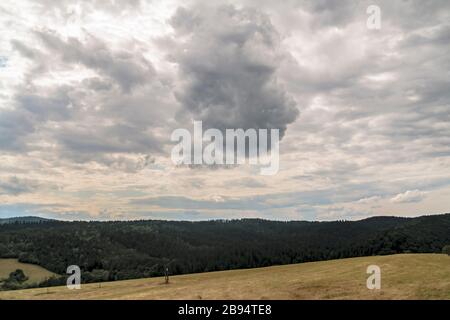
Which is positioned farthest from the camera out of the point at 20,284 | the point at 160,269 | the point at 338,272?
the point at 160,269

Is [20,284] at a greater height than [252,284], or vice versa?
[252,284]

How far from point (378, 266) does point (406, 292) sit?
19818 millimetres

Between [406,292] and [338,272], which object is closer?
[406,292]
